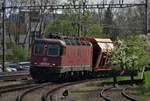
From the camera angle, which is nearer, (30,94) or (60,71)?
(30,94)

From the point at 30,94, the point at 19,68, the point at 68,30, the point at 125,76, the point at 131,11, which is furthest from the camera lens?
the point at 131,11

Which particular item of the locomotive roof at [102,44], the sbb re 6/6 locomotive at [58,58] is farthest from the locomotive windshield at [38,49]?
the locomotive roof at [102,44]

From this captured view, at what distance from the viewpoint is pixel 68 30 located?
86000 mm

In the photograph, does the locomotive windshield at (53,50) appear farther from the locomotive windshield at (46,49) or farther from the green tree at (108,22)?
the green tree at (108,22)

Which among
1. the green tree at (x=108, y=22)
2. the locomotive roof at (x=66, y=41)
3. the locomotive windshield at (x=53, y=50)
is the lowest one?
the green tree at (x=108, y=22)

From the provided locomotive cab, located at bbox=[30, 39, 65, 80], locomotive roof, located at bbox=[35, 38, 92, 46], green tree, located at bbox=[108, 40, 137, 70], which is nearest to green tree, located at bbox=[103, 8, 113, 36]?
locomotive roof, located at bbox=[35, 38, 92, 46]

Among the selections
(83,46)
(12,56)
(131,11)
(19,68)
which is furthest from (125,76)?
(131,11)

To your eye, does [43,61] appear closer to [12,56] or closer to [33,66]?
[33,66]

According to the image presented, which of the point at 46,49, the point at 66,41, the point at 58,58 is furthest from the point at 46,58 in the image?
the point at 66,41

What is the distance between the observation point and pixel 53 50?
38281 mm

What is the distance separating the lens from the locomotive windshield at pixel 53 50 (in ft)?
125

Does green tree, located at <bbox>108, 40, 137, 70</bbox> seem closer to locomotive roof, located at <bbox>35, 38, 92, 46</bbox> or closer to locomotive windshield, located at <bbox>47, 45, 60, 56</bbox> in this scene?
locomotive roof, located at <bbox>35, 38, 92, 46</bbox>

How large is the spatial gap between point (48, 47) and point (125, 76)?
252 inches

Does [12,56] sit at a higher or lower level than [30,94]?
lower
